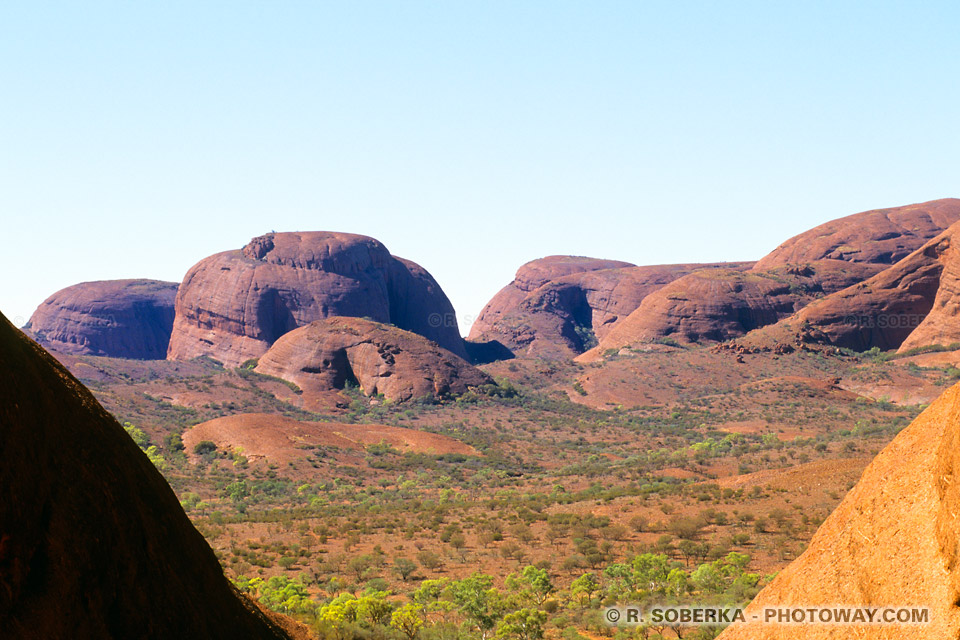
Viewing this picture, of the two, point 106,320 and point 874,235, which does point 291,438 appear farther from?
point 874,235

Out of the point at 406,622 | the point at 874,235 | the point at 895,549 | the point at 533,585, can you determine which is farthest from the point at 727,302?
the point at 895,549

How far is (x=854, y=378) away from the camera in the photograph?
7644cm

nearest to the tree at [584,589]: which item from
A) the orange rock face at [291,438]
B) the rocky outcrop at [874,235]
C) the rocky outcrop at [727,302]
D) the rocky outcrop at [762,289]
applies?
the orange rock face at [291,438]

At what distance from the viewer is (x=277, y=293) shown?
103 m

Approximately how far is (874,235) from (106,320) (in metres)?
116

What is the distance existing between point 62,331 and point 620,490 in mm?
116443

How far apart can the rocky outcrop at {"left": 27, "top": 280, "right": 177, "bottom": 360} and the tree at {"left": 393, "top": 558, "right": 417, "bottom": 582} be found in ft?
375

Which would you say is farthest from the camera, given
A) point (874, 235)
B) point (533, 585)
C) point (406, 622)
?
point (874, 235)

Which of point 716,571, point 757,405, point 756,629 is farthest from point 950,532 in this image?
point 757,405

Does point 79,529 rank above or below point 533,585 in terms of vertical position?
above

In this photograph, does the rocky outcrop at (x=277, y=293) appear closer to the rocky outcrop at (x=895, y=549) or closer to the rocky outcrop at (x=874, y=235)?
the rocky outcrop at (x=874, y=235)

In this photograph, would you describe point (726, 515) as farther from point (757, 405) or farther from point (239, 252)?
point (239, 252)

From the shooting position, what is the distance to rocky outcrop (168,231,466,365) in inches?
4011

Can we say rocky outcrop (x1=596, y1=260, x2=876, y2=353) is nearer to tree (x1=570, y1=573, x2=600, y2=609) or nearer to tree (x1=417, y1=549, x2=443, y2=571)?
tree (x1=417, y1=549, x2=443, y2=571)
